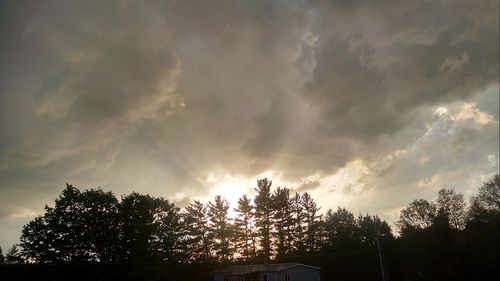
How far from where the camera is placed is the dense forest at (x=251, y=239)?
216 feet

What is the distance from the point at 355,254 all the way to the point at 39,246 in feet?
209

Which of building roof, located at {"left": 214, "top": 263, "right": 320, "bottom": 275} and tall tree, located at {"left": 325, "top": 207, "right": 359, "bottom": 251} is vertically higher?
tall tree, located at {"left": 325, "top": 207, "right": 359, "bottom": 251}

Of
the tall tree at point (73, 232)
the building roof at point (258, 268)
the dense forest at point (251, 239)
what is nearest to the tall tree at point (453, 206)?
the dense forest at point (251, 239)

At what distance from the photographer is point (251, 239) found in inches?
3327

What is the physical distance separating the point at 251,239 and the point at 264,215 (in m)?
6.37

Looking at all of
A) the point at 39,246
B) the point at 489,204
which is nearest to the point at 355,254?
the point at 489,204

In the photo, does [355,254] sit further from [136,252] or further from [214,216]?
[136,252]

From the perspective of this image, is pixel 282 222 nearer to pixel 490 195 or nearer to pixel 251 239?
pixel 251 239

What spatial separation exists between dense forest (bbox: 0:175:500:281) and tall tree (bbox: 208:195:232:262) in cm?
23

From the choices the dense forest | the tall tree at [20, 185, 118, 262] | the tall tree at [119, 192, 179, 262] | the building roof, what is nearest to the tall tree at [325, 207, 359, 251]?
the dense forest

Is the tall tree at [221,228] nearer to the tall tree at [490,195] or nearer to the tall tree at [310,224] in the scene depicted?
the tall tree at [310,224]

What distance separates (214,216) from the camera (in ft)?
284

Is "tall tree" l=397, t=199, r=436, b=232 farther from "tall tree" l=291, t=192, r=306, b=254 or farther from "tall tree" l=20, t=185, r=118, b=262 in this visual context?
"tall tree" l=20, t=185, r=118, b=262

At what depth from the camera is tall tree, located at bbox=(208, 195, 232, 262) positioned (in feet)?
273
